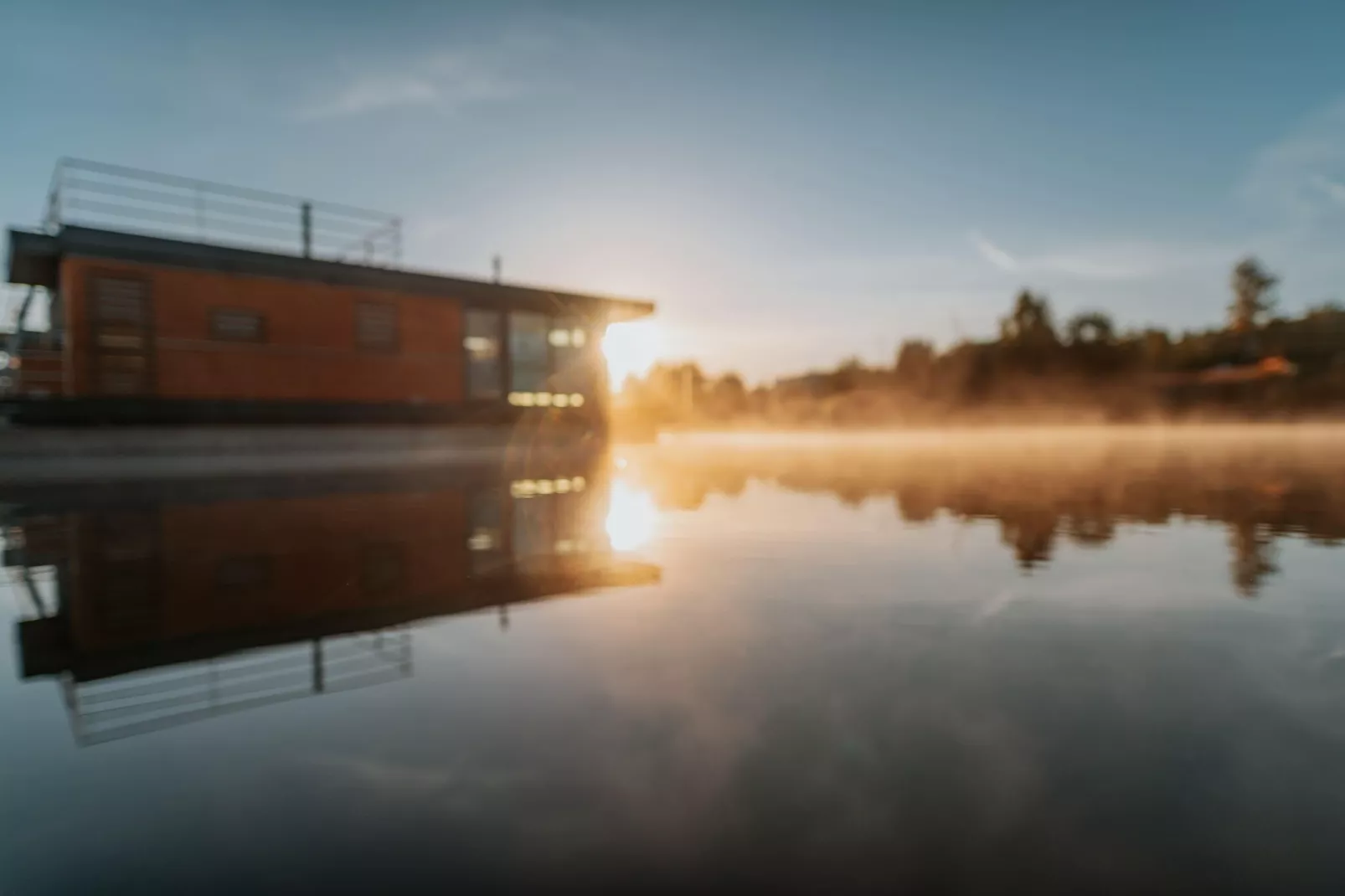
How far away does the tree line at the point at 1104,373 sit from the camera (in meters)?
44.4

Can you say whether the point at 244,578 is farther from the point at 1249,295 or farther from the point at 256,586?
the point at 1249,295

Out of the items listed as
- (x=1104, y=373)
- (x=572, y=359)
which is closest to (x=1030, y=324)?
(x=1104, y=373)

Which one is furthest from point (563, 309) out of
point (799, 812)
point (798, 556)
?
point (799, 812)

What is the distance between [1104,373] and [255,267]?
58.0 m

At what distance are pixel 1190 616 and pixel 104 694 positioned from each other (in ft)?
17.9

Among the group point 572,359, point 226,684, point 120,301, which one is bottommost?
point 226,684

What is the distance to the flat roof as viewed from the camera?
1399 centimetres

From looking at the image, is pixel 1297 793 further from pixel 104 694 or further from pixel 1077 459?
pixel 1077 459

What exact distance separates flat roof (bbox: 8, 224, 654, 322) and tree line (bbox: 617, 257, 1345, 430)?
80.3 ft

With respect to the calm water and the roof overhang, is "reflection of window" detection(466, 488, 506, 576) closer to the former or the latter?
the calm water

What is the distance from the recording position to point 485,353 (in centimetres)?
2070

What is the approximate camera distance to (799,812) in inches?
76.0

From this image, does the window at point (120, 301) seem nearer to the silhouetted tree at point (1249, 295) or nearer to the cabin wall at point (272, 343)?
the cabin wall at point (272, 343)

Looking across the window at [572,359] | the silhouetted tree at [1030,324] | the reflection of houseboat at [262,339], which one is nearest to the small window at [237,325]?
the reflection of houseboat at [262,339]
